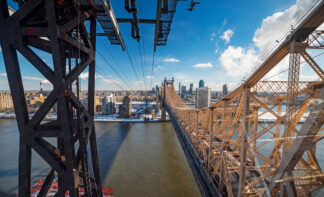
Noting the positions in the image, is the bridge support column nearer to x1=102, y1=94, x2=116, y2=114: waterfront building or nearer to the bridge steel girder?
the bridge steel girder

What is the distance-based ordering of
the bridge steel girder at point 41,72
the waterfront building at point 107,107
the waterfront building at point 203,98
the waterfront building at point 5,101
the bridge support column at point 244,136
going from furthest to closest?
the waterfront building at point 107,107 → the waterfront building at point 5,101 → the waterfront building at point 203,98 → the bridge support column at point 244,136 → the bridge steel girder at point 41,72

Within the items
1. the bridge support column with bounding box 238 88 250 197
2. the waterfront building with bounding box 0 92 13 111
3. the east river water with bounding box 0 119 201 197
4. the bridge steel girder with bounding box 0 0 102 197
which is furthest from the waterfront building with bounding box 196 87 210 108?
the waterfront building with bounding box 0 92 13 111

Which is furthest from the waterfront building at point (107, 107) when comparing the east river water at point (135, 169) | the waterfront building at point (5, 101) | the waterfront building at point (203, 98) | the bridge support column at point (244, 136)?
the bridge support column at point (244, 136)

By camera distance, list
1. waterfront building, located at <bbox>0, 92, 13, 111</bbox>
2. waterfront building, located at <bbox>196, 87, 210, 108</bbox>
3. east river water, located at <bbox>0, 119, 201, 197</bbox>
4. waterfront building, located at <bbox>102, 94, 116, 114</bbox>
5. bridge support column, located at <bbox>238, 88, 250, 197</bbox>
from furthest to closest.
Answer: waterfront building, located at <bbox>102, 94, 116, 114</bbox>
waterfront building, located at <bbox>0, 92, 13, 111</bbox>
waterfront building, located at <bbox>196, 87, 210, 108</bbox>
east river water, located at <bbox>0, 119, 201, 197</bbox>
bridge support column, located at <bbox>238, 88, 250, 197</bbox>

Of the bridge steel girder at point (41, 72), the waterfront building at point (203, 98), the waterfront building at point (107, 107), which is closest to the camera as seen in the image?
the bridge steel girder at point (41, 72)

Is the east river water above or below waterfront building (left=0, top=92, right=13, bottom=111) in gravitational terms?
below

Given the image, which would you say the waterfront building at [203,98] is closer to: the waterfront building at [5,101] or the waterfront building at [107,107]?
the waterfront building at [107,107]

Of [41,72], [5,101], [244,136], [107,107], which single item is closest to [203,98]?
[244,136]

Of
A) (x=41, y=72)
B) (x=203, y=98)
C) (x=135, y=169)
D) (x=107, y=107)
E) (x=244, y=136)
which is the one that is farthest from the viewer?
(x=107, y=107)

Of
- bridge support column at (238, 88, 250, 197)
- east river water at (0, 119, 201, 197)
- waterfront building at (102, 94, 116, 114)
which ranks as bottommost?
east river water at (0, 119, 201, 197)

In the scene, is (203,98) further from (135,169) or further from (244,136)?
(244,136)

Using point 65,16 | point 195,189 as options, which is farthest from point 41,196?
point 195,189
